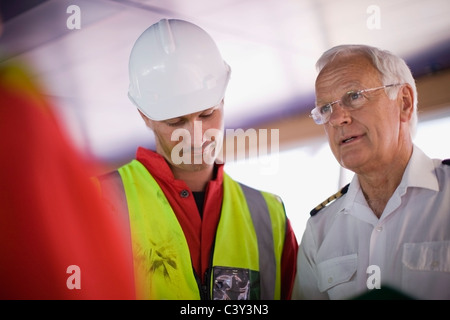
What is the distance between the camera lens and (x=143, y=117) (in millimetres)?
2143

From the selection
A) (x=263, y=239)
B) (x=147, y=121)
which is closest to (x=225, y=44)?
(x=147, y=121)

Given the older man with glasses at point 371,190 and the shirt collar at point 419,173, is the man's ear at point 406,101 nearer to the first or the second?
the older man with glasses at point 371,190

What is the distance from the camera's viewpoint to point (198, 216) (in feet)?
6.73

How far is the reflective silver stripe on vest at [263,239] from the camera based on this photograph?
2.07 metres

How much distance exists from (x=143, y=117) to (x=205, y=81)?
0.82ft

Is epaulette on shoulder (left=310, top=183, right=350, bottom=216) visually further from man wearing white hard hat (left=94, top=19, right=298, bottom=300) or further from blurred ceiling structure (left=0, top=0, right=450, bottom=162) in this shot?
blurred ceiling structure (left=0, top=0, right=450, bottom=162)

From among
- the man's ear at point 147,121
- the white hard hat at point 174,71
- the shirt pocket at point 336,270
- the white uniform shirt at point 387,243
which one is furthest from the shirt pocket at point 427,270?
the man's ear at point 147,121

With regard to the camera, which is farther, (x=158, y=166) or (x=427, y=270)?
(x=158, y=166)

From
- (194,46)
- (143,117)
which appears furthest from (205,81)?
(143,117)

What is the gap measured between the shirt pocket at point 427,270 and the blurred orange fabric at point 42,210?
830 mm

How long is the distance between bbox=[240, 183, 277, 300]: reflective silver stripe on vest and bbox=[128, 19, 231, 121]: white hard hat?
34 centimetres

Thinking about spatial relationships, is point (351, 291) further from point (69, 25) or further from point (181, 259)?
point (69, 25)

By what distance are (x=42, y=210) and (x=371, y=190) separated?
1.01m

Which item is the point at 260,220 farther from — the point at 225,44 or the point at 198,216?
the point at 225,44
